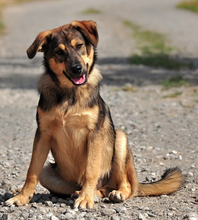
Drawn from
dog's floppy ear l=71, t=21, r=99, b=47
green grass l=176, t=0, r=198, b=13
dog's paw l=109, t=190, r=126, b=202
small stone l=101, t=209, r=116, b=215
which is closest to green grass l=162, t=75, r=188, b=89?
dog's floppy ear l=71, t=21, r=99, b=47

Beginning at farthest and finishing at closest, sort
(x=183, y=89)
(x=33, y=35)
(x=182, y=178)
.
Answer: (x=33, y=35) → (x=183, y=89) → (x=182, y=178)

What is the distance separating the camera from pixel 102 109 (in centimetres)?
524

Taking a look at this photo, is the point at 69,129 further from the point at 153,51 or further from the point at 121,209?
the point at 153,51

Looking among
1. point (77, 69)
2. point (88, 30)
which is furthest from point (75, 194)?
point (88, 30)

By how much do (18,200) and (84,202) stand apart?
2.10 feet

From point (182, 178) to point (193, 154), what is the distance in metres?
1.57

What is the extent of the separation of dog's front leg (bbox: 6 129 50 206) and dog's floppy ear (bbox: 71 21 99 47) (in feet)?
3.42

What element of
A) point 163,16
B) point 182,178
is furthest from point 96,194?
point 163,16

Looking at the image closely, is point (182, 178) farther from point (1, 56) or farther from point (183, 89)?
point (1, 56)

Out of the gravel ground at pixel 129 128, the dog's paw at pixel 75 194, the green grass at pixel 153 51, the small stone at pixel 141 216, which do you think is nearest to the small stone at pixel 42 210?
the gravel ground at pixel 129 128

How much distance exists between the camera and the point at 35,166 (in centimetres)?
515

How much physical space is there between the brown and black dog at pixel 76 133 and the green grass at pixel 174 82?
6.71 m

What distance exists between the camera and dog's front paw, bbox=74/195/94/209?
4.94 m

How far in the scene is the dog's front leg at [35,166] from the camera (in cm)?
511
